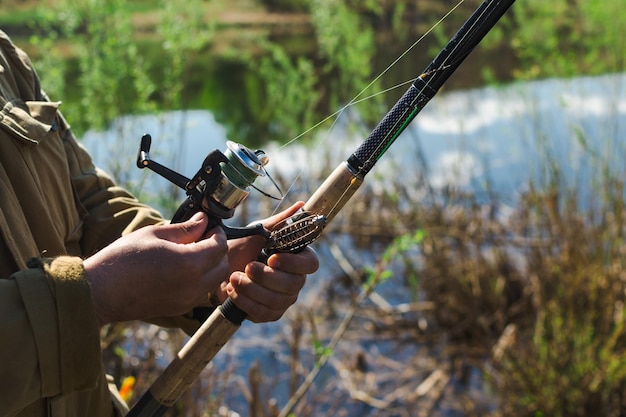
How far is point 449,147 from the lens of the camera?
891cm

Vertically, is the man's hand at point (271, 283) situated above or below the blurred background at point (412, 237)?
above

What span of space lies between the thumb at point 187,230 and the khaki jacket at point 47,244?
6.7 inches

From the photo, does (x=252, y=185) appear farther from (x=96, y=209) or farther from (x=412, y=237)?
(x=412, y=237)

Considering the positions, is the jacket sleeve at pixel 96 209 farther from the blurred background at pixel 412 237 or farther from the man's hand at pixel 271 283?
the blurred background at pixel 412 237

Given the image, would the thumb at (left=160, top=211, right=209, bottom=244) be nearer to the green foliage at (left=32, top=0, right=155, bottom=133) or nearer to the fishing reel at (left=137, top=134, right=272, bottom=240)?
the fishing reel at (left=137, top=134, right=272, bottom=240)

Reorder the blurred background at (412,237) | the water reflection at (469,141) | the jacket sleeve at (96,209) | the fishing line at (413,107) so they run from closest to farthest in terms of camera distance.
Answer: the fishing line at (413,107)
the jacket sleeve at (96,209)
the blurred background at (412,237)
the water reflection at (469,141)

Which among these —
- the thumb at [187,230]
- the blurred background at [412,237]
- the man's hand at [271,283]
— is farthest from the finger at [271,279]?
the blurred background at [412,237]

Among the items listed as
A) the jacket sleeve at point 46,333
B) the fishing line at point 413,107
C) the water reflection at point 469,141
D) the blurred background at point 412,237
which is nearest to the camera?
the jacket sleeve at point 46,333

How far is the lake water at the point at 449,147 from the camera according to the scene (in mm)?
5074

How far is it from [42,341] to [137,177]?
12.6 feet

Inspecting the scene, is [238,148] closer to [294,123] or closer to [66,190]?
[66,190]

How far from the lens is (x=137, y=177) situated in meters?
4.94

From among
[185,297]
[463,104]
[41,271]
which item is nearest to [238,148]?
[185,297]

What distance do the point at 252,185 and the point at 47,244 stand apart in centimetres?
41
